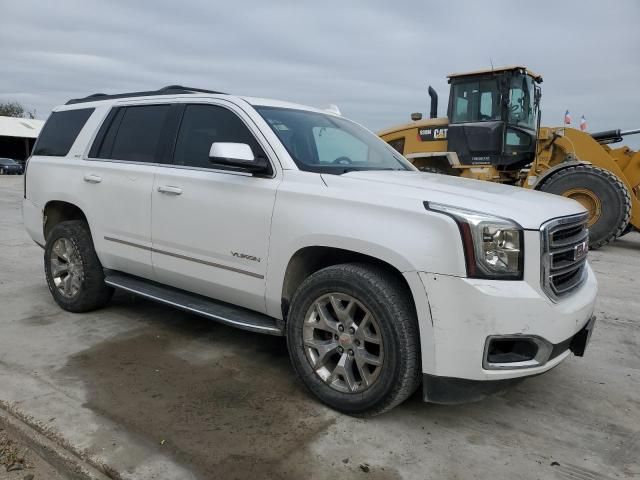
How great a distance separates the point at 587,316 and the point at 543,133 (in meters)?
8.08

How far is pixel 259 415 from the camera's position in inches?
126

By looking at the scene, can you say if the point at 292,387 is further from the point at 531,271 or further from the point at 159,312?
the point at 159,312

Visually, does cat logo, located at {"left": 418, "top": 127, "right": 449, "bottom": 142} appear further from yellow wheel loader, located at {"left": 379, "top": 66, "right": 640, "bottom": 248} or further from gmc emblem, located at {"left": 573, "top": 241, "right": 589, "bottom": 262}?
gmc emblem, located at {"left": 573, "top": 241, "right": 589, "bottom": 262}

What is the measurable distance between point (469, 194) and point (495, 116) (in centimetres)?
800

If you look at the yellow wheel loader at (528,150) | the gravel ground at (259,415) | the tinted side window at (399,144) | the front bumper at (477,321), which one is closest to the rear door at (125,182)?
the gravel ground at (259,415)

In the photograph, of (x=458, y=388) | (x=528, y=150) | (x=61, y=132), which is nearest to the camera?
(x=458, y=388)

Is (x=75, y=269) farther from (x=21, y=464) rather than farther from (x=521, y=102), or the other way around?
(x=521, y=102)

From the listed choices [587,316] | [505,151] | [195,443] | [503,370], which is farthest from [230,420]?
[505,151]

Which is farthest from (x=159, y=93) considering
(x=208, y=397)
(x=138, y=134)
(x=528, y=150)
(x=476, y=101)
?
(x=528, y=150)

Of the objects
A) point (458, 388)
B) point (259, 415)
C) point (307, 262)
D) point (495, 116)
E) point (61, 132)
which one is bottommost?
point (259, 415)

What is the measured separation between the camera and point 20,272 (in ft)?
21.5

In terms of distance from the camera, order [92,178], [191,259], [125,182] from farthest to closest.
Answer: [92,178], [125,182], [191,259]

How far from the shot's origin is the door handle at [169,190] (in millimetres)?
3977

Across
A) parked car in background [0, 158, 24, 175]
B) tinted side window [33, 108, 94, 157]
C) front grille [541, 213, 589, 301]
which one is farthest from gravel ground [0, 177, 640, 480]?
parked car in background [0, 158, 24, 175]
